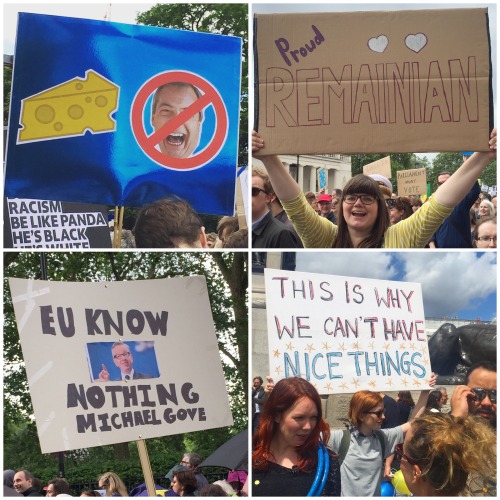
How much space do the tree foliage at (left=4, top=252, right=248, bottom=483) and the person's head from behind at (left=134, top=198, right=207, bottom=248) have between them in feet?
17.2

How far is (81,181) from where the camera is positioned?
5859mm

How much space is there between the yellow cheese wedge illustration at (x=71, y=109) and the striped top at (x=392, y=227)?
135cm

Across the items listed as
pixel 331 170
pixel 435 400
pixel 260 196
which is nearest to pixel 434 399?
pixel 435 400

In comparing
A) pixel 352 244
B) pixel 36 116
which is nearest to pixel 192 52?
pixel 36 116

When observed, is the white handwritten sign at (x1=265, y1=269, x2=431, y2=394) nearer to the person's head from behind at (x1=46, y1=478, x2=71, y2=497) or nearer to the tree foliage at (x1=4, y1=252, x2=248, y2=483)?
the person's head from behind at (x1=46, y1=478, x2=71, y2=497)

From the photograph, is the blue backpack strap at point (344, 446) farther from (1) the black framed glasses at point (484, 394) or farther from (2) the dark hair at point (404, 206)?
(2) the dark hair at point (404, 206)

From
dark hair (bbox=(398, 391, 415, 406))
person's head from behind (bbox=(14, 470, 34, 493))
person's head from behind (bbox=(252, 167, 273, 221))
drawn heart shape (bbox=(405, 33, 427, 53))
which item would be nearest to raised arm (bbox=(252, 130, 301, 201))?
person's head from behind (bbox=(252, 167, 273, 221))

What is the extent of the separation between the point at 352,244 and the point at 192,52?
64.3 inches

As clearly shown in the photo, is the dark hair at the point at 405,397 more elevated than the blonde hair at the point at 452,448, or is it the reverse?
the dark hair at the point at 405,397

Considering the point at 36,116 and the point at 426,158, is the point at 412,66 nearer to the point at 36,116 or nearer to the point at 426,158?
the point at 36,116

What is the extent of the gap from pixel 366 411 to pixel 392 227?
1218 millimetres

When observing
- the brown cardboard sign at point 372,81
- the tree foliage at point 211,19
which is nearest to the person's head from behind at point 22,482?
the brown cardboard sign at point 372,81

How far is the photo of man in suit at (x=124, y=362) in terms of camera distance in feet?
19.9

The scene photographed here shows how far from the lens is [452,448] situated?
5.79 meters
